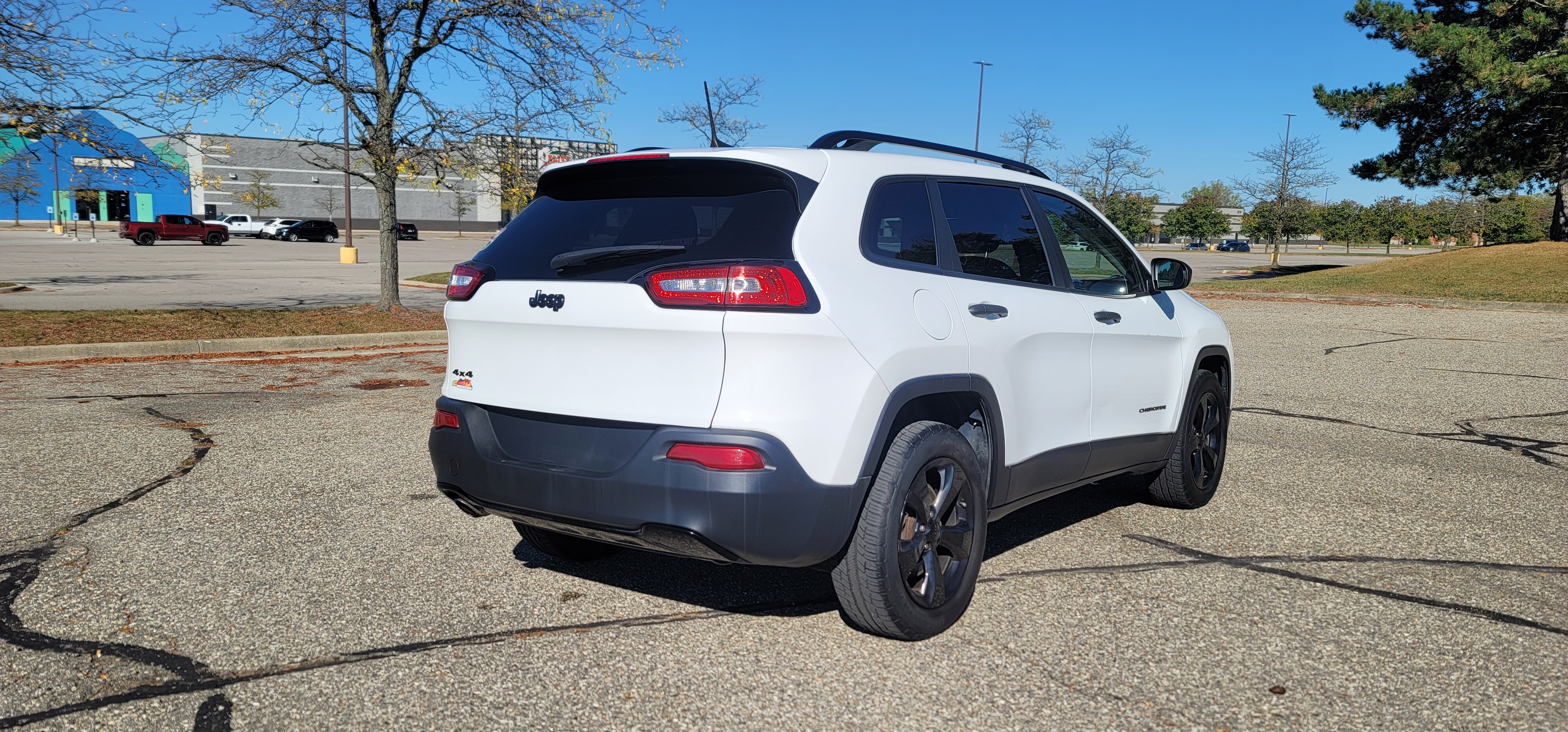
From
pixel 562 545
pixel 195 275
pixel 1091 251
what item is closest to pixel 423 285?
pixel 195 275

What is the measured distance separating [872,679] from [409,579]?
1989 mm

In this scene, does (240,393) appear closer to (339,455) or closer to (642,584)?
(339,455)

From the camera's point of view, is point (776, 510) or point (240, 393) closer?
point (776, 510)

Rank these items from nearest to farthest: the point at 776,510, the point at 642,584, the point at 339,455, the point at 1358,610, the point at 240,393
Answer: the point at 776,510 < the point at 1358,610 < the point at 642,584 < the point at 339,455 < the point at 240,393

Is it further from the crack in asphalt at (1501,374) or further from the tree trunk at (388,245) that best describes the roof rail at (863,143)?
the tree trunk at (388,245)

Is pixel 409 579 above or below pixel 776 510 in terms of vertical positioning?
below

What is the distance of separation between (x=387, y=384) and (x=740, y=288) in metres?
7.72

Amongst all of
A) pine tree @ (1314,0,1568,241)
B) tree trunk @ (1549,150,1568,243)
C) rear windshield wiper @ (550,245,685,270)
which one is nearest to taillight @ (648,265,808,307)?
rear windshield wiper @ (550,245,685,270)

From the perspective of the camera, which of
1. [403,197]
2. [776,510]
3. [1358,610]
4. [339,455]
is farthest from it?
[403,197]

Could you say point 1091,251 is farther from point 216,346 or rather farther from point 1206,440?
point 216,346

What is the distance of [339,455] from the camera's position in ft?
22.3

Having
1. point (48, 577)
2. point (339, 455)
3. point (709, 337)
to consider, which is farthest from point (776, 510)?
point (339, 455)

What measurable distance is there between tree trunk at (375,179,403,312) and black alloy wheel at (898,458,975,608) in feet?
46.1

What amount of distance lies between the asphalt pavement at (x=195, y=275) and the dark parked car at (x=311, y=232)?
8166 millimetres
